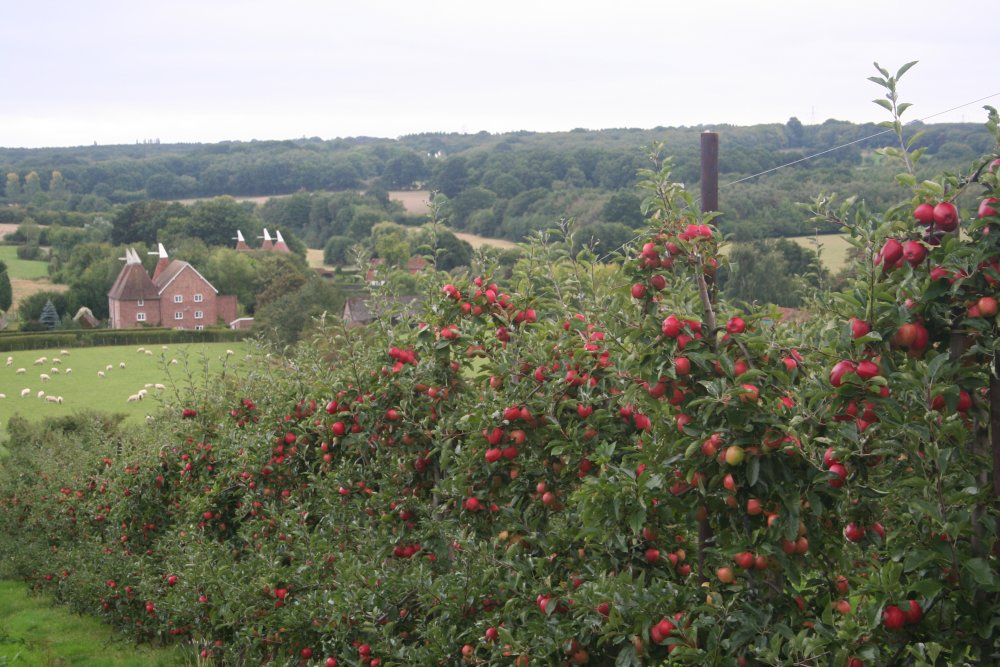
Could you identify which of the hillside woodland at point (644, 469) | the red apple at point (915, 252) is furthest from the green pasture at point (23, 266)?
the red apple at point (915, 252)

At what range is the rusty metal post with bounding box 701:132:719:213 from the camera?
643 centimetres

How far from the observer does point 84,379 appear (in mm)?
54531

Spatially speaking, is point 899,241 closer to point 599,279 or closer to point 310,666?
point 599,279

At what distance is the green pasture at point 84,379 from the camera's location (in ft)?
147

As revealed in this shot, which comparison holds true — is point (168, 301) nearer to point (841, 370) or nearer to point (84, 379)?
point (84, 379)

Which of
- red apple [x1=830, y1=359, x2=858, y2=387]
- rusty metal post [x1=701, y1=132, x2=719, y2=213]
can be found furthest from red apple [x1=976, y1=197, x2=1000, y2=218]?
rusty metal post [x1=701, y1=132, x2=719, y2=213]

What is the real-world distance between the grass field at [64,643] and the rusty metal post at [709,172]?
234 inches

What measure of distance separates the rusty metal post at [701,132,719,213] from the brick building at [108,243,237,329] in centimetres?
7771

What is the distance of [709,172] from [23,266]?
106 meters

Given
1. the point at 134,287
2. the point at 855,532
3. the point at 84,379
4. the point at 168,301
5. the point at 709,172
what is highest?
the point at 709,172

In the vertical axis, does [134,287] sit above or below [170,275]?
below

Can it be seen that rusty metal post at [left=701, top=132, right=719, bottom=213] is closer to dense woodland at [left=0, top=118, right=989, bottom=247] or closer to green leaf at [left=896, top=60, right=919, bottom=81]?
dense woodland at [left=0, top=118, right=989, bottom=247]

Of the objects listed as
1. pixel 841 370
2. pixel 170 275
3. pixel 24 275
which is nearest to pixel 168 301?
pixel 170 275

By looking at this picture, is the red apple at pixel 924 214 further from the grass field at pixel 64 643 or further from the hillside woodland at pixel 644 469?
the grass field at pixel 64 643
